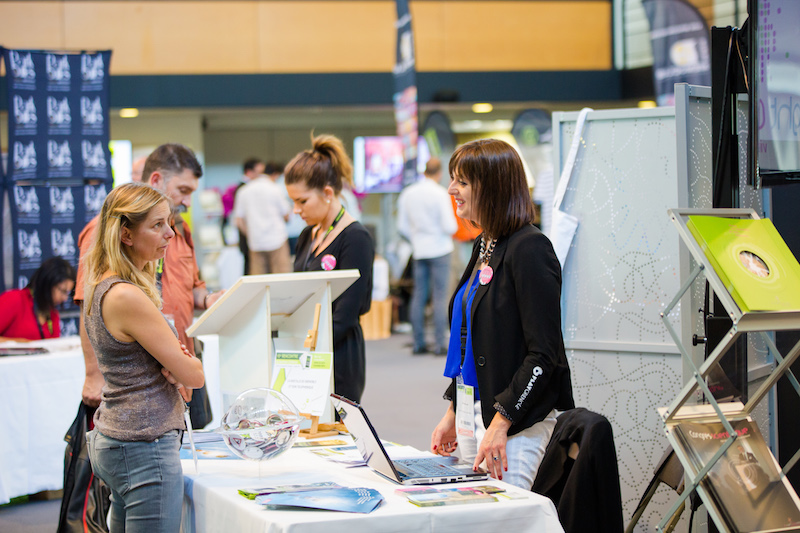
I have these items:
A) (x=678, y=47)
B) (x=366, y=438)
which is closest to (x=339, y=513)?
(x=366, y=438)

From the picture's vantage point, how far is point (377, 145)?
12094mm

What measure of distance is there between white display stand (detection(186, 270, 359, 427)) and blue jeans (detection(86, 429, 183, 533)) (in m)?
0.61

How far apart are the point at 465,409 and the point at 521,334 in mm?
258

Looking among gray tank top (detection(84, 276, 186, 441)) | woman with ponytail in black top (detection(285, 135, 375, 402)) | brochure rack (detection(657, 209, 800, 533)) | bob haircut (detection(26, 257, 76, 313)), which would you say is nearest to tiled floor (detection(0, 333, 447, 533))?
bob haircut (detection(26, 257, 76, 313))

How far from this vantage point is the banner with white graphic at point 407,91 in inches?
327

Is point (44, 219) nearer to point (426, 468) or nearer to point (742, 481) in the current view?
point (426, 468)

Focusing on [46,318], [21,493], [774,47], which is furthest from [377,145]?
[774,47]

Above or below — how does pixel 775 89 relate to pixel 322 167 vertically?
above

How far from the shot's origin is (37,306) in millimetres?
5137

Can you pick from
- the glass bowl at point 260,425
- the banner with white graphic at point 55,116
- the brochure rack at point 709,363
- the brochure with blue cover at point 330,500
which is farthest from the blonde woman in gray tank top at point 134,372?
the banner with white graphic at point 55,116

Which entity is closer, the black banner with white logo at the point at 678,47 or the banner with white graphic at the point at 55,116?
the banner with white graphic at the point at 55,116

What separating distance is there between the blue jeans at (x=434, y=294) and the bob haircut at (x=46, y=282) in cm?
362

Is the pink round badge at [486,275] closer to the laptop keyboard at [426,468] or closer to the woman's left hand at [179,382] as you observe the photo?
the laptop keyboard at [426,468]

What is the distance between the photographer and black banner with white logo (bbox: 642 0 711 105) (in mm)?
8758
